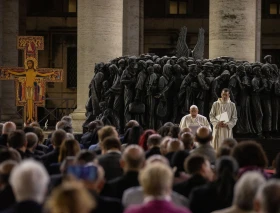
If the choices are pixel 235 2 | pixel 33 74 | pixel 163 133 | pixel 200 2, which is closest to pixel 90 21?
pixel 33 74

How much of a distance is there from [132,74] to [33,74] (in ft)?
13.0

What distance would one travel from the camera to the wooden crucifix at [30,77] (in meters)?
27.5

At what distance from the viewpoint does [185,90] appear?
25.0 m

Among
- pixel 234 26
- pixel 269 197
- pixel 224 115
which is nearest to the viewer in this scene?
pixel 269 197

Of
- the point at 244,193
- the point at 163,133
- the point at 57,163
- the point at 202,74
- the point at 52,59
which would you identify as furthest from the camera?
the point at 52,59

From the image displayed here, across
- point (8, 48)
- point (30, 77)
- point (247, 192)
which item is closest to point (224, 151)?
point (247, 192)

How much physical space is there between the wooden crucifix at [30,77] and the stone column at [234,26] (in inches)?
183

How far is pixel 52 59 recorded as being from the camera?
46.7 m

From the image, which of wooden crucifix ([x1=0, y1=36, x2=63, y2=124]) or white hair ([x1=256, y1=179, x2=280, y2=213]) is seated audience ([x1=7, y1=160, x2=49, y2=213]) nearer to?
white hair ([x1=256, y1=179, x2=280, y2=213])

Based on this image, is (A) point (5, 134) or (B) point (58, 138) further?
(A) point (5, 134)

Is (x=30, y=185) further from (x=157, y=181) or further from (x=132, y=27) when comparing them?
(x=132, y=27)

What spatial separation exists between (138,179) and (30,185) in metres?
2.74

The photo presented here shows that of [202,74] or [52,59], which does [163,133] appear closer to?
[202,74]

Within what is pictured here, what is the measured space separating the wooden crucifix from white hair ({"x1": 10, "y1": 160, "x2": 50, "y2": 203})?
783 inches
